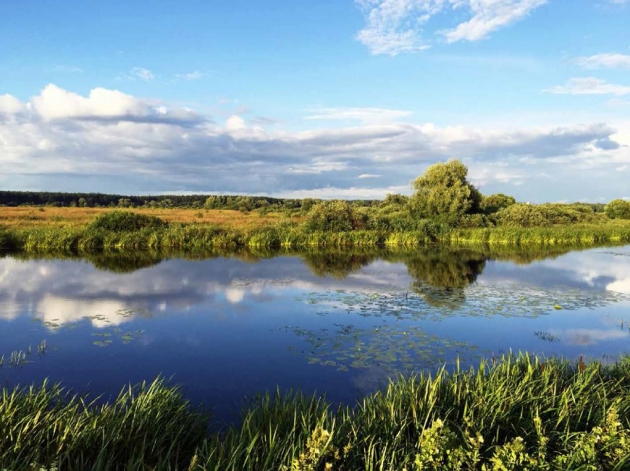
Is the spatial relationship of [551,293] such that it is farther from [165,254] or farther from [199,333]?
[165,254]

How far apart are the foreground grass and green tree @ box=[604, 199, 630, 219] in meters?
68.1

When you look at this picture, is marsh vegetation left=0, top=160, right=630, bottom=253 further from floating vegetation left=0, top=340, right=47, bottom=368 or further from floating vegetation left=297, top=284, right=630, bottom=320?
floating vegetation left=0, top=340, right=47, bottom=368

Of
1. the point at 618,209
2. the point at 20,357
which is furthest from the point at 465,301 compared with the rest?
the point at 618,209

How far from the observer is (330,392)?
7.68 meters

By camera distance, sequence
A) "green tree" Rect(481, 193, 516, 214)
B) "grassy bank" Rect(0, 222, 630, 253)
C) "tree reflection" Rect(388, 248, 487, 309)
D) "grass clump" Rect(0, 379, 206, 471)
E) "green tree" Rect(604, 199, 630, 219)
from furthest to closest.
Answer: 1. "green tree" Rect(604, 199, 630, 219)
2. "green tree" Rect(481, 193, 516, 214)
3. "grassy bank" Rect(0, 222, 630, 253)
4. "tree reflection" Rect(388, 248, 487, 309)
5. "grass clump" Rect(0, 379, 206, 471)

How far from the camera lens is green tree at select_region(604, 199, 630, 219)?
6291cm

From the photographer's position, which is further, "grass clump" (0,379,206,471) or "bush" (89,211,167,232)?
"bush" (89,211,167,232)

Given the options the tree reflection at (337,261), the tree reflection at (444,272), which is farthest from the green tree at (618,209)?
the tree reflection at (337,261)

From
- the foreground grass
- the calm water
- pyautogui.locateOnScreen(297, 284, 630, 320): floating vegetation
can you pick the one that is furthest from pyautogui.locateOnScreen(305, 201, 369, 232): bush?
the foreground grass

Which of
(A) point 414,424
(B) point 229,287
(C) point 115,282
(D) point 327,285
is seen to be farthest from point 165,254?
(A) point 414,424

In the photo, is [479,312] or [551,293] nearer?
[479,312]

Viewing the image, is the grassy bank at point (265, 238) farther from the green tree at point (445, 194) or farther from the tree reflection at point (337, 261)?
the tree reflection at point (337, 261)

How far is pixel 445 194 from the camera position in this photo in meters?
40.8

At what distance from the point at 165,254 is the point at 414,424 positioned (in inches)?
966
